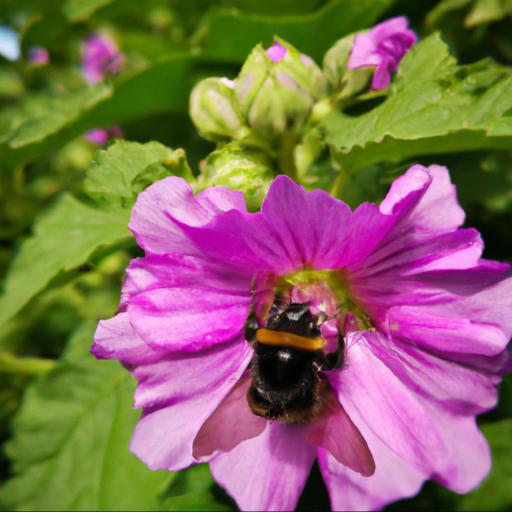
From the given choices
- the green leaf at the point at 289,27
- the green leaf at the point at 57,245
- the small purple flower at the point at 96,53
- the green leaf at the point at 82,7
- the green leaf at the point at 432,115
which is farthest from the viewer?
the small purple flower at the point at 96,53

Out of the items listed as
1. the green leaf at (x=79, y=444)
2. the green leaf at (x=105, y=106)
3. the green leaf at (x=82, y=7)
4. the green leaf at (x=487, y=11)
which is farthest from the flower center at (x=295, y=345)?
the green leaf at (x=82, y=7)

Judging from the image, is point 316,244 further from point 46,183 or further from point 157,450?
point 46,183

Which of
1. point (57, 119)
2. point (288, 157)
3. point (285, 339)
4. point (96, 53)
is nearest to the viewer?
point (285, 339)

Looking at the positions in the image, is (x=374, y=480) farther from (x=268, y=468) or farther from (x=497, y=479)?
(x=497, y=479)

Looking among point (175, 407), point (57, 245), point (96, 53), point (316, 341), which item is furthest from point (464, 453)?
point (96, 53)

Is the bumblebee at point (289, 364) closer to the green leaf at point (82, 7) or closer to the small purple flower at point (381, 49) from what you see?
the small purple flower at point (381, 49)

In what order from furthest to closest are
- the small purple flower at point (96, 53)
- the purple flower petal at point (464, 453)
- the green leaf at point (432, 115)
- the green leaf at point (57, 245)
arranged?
the small purple flower at point (96, 53) < the green leaf at point (57, 245) < the green leaf at point (432, 115) < the purple flower petal at point (464, 453)
